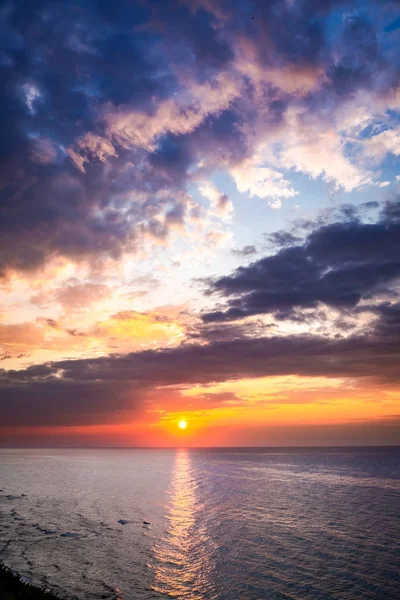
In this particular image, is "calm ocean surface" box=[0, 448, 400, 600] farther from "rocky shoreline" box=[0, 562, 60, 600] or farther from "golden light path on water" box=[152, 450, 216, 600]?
A: "rocky shoreline" box=[0, 562, 60, 600]

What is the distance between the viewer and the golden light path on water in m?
30.8

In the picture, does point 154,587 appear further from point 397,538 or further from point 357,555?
point 397,538

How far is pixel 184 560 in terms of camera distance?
3803cm

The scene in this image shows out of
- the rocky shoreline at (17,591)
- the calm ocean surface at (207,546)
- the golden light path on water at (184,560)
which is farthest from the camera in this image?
the calm ocean surface at (207,546)

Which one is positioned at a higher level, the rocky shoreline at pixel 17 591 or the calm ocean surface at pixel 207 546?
the rocky shoreline at pixel 17 591

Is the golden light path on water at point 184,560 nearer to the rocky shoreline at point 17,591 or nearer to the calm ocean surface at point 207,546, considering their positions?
the calm ocean surface at point 207,546

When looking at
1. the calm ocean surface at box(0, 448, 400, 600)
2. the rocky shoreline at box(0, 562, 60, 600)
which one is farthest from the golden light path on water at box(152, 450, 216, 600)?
the rocky shoreline at box(0, 562, 60, 600)

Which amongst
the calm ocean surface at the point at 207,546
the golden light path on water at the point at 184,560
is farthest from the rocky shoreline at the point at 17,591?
the golden light path on water at the point at 184,560

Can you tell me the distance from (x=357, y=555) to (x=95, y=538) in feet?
96.0

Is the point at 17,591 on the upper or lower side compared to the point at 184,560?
upper

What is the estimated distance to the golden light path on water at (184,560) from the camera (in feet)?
101

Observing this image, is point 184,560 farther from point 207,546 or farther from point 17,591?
point 17,591

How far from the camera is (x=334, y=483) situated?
105500mm

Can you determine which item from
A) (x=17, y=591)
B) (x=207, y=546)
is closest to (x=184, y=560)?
(x=207, y=546)
